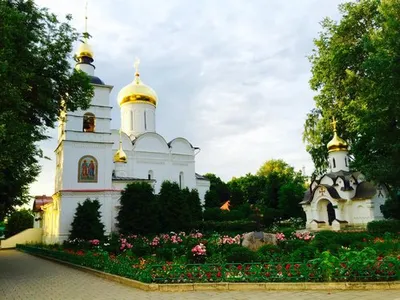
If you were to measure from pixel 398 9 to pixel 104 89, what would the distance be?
1788 cm

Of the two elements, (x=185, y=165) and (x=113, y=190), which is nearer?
(x=113, y=190)

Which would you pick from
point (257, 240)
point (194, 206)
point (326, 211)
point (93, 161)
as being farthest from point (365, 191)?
point (93, 161)

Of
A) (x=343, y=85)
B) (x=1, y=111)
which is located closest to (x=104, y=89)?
(x=1, y=111)

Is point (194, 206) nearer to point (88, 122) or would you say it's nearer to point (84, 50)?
point (88, 122)

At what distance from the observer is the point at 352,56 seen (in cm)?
2409

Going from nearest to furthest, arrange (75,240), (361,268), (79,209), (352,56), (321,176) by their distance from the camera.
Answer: (361,268)
(75,240)
(79,209)
(352,56)
(321,176)

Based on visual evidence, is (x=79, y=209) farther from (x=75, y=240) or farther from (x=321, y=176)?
(x=321, y=176)

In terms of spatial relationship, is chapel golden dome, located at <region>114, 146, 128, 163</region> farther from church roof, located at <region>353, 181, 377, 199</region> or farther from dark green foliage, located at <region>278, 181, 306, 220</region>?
church roof, located at <region>353, 181, 377, 199</region>

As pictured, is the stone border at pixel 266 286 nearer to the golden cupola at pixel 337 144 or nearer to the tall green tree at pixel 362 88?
the tall green tree at pixel 362 88

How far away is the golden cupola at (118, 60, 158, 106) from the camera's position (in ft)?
108

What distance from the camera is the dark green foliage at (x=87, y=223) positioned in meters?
19.9

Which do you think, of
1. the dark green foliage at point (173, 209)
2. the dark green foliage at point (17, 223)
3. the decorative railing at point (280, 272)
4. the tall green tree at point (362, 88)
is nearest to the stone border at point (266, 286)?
the decorative railing at point (280, 272)

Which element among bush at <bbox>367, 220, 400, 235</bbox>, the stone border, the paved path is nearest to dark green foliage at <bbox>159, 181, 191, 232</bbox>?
bush at <bbox>367, 220, 400, 235</bbox>

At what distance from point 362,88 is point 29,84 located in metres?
17.1
